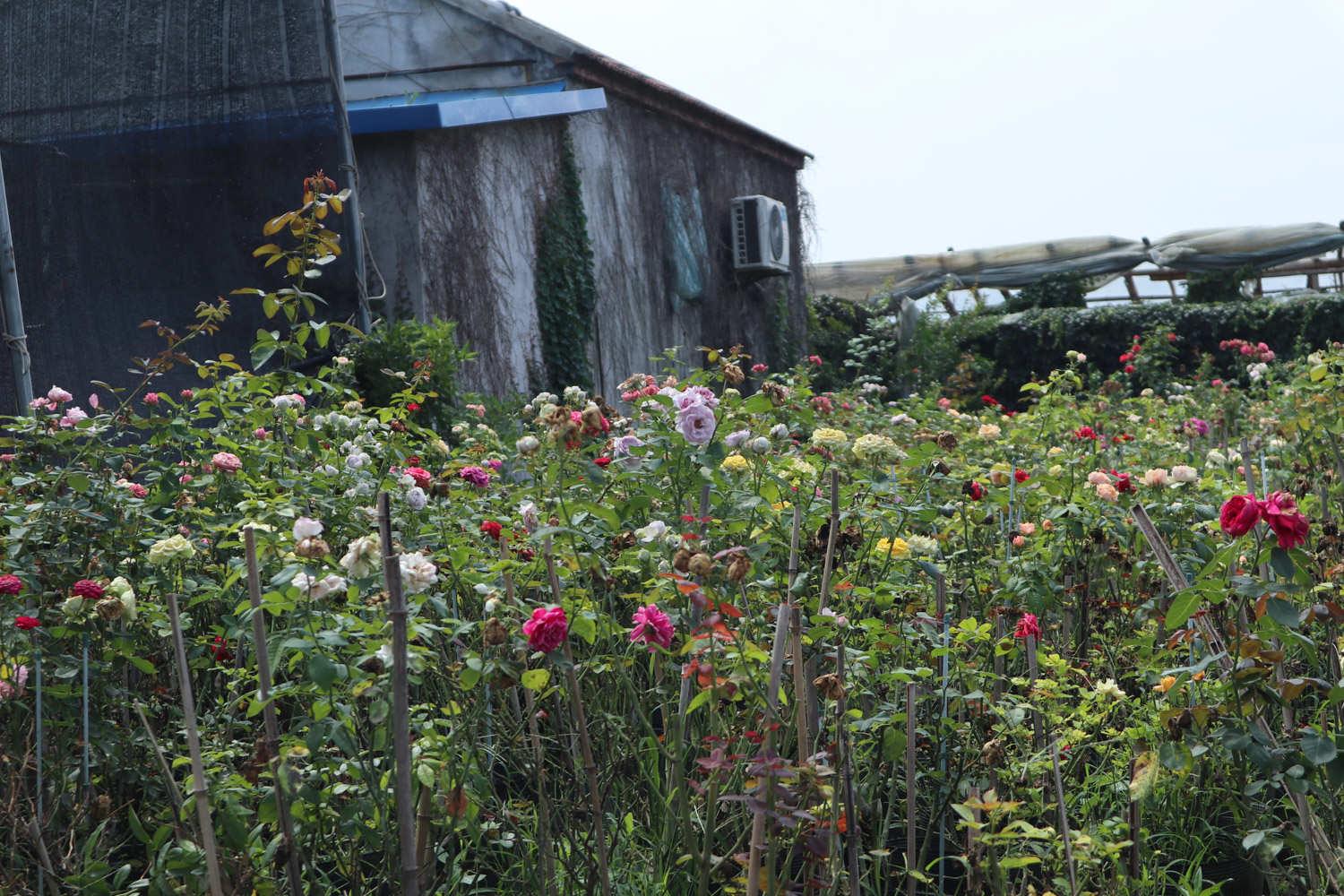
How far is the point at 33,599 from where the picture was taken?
2480 millimetres

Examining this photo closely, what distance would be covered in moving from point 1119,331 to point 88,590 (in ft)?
51.8

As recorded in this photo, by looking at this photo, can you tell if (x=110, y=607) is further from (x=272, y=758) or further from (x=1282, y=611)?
(x=1282, y=611)

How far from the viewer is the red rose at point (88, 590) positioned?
2164 mm

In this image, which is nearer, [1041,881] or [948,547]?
[1041,881]

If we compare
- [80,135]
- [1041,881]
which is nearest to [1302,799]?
[1041,881]

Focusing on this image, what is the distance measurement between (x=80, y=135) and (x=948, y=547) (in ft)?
19.5

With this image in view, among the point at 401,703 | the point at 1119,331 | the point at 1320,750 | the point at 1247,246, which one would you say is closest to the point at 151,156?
the point at 401,703

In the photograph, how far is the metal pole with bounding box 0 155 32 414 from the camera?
4770mm

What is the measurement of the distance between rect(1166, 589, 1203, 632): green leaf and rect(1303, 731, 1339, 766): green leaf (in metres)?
0.26

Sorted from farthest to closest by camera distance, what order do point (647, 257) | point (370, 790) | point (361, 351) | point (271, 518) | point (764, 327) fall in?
1. point (764, 327)
2. point (647, 257)
3. point (361, 351)
4. point (271, 518)
5. point (370, 790)

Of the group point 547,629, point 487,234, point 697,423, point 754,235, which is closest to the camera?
point 547,629

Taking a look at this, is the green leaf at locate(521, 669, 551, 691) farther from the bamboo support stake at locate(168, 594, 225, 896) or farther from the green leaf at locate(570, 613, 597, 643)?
the bamboo support stake at locate(168, 594, 225, 896)

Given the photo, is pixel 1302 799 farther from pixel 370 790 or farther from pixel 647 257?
pixel 647 257

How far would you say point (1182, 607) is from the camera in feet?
6.06
